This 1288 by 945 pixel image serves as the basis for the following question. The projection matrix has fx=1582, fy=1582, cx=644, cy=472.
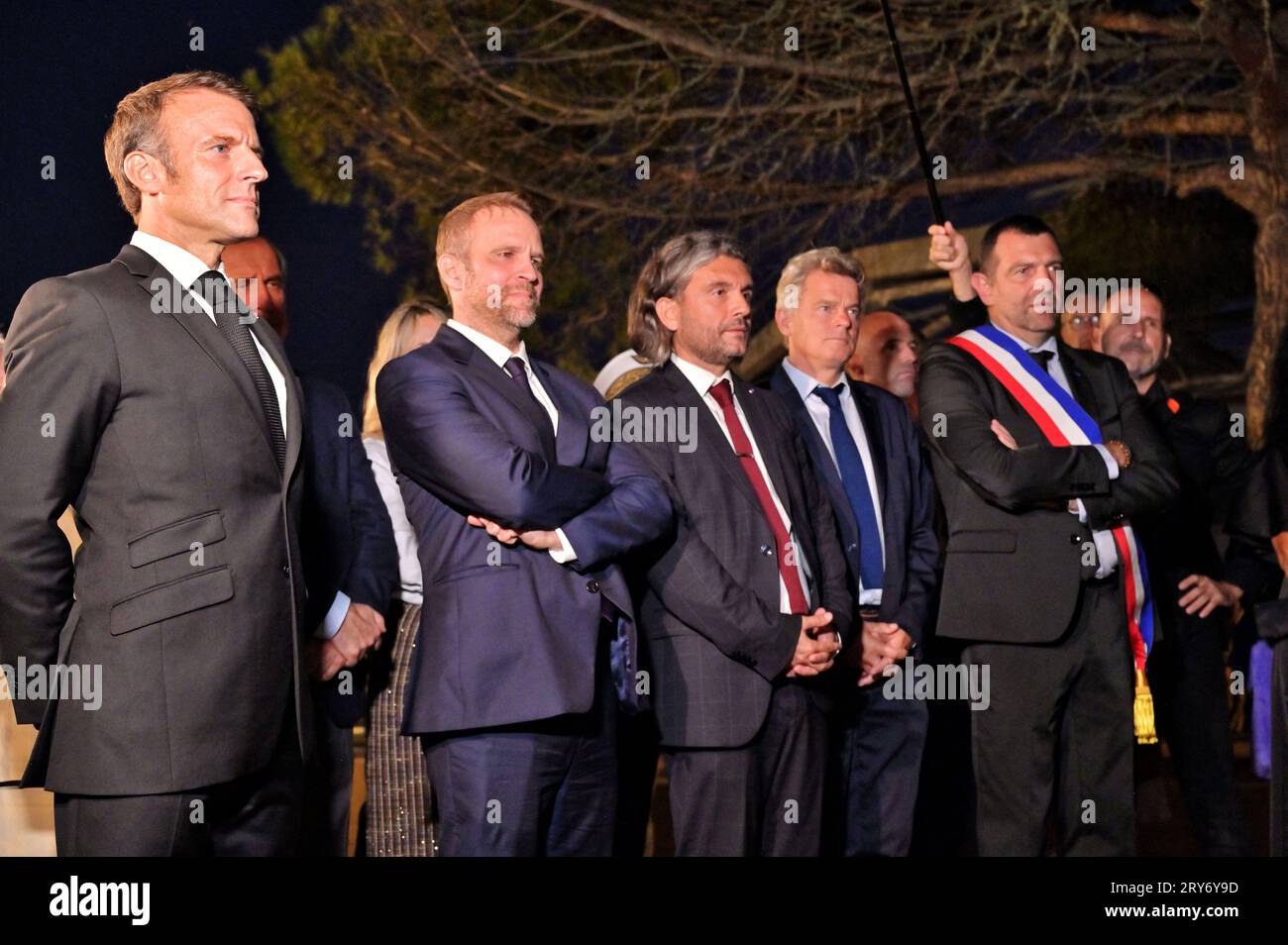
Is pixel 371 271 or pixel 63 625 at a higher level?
pixel 371 271

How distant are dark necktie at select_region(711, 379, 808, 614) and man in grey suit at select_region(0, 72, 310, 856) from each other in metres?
1.28

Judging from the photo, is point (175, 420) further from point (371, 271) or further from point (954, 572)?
point (371, 271)

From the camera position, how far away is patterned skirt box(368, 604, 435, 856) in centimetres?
355

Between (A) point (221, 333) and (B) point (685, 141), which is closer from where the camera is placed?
(A) point (221, 333)

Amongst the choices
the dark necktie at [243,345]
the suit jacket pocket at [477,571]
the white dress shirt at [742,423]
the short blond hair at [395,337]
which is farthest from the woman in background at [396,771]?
the dark necktie at [243,345]

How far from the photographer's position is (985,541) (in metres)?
3.79

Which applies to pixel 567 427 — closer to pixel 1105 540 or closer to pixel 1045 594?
pixel 1045 594

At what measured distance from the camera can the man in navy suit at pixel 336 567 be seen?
3213 mm

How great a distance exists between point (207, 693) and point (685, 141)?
541 centimetres

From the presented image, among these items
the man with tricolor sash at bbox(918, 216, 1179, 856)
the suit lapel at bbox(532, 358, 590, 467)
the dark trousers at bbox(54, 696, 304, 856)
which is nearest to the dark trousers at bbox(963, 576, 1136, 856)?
the man with tricolor sash at bbox(918, 216, 1179, 856)

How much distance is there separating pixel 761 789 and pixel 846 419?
1125 mm

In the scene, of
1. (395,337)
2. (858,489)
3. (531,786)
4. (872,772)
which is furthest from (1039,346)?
(531,786)

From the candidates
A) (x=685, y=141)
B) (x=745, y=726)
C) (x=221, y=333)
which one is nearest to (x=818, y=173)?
(x=685, y=141)
